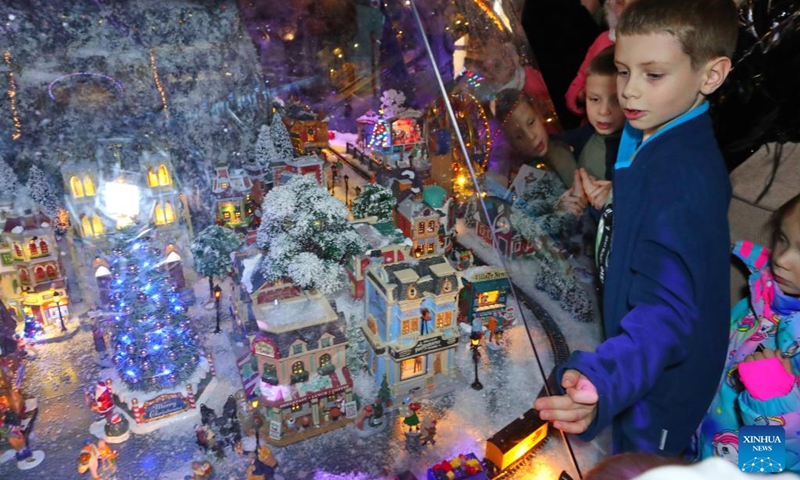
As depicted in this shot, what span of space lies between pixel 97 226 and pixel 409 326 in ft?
4.59

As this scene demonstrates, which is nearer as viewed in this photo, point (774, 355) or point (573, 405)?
point (573, 405)

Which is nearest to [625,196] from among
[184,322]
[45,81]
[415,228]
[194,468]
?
[194,468]

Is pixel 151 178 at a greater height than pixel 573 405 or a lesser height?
greater

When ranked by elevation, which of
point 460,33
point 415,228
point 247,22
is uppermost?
point 247,22

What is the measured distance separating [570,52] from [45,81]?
2.04m

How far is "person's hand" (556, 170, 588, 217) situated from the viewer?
2.31 feet

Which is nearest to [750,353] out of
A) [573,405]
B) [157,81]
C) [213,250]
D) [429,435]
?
[573,405]

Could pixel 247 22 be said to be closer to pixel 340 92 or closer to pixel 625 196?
pixel 340 92

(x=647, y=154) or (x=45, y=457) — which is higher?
(x=647, y=154)

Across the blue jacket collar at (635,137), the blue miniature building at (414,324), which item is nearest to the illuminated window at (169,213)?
the blue miniature building at (414,324)

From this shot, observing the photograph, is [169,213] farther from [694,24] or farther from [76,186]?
[694,24]

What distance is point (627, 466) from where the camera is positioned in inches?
11.5

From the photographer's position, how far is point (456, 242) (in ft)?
8.04

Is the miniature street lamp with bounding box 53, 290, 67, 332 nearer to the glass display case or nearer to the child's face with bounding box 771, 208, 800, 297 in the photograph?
the glass display case
